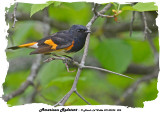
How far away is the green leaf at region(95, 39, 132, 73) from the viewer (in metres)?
2.50

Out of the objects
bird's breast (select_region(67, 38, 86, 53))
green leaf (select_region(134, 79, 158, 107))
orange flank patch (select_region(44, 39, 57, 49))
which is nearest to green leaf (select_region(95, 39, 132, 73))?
green leaf (select_region(134, 79, 158, 107))

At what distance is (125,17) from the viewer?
9.03ft

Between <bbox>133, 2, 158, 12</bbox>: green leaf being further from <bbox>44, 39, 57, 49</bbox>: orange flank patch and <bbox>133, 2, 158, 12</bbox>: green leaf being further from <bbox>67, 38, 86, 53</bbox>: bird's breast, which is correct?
<bbox>44, 39, 57, 49</bbox>: orange flank patch

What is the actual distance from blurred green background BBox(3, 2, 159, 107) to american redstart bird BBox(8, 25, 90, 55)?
14 centimetres

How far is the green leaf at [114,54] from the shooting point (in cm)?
250

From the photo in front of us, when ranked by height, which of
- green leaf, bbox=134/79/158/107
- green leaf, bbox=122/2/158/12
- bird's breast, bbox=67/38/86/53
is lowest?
green leaf, bbox=134/79/158/107

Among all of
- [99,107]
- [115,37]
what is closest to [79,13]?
[115,37]

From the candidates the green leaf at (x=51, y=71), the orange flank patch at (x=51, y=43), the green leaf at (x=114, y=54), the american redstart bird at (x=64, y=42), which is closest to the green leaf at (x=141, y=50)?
the green leaf at (x=114, y=54)

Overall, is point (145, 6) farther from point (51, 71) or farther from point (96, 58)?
point (96, 58)

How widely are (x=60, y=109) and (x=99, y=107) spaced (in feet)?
0.79

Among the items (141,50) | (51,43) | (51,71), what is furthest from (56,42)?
(141,50)

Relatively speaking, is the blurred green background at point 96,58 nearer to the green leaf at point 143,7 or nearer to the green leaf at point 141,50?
the green leaf at point 141,50

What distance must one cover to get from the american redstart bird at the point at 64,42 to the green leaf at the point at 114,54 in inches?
26.3

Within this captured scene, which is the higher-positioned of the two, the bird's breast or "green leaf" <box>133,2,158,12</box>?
"green leaf" <box>133,2,158,12</box>
